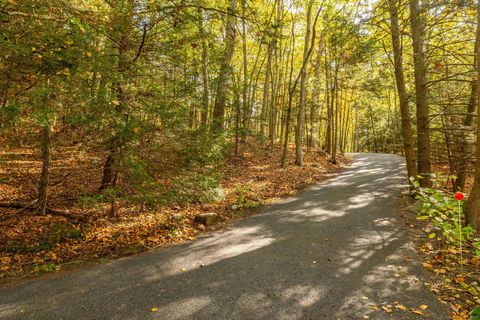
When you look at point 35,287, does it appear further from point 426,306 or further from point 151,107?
point 426,306

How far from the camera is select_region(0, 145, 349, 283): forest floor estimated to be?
4926mm

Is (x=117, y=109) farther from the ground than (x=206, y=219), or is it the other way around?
(x=117, y=109)

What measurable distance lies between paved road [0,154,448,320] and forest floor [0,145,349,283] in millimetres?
553

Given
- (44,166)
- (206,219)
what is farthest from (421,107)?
(44,166)

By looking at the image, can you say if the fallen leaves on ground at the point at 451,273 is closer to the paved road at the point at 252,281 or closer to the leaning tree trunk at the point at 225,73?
the paved road at the point at 252,281

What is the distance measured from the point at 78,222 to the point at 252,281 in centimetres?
459

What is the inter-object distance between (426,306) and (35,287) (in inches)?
217

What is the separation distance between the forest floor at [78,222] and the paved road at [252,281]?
553 mm

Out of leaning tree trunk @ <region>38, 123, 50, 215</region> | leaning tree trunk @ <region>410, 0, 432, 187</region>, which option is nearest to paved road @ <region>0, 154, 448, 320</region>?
leaning tree trunk @ <region>38, 123, 50, 215</region>

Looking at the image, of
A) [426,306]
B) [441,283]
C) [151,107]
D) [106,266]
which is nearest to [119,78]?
[151,107]

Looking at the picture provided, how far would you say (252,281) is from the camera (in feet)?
13.8

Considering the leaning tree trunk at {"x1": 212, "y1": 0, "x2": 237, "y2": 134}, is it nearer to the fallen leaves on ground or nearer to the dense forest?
the dense forest

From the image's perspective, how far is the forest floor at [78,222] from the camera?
4.93 meters

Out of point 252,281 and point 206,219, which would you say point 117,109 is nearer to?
point 206,219
